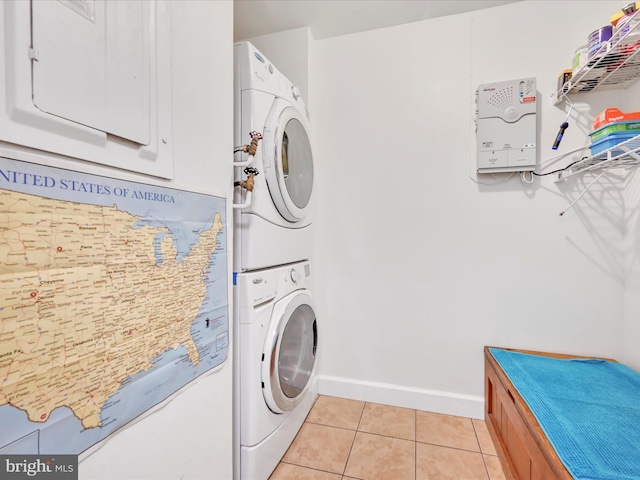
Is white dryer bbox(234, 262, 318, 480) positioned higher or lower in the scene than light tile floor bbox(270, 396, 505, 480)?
higher

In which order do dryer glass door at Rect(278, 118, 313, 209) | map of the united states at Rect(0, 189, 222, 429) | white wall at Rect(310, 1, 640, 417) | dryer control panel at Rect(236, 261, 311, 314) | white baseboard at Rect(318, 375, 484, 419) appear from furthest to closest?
white baseboard at Rect(318, 375, 484, 419), white wall at Rect(310, 1, 640, 417), dryer glass door at Rect(278, 118, 313, 209), dryer control panel at Rect(236, 261, 311, 314), map of the united states at Rect(0, 189, 222, 429)

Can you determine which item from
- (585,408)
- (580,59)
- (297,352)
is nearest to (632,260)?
(585,408)

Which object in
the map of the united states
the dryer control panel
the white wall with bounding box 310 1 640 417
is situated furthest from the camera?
the white wall with bounding box 310 1 640 417

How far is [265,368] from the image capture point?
1.22 meters

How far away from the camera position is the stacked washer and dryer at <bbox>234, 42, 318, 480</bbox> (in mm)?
1188

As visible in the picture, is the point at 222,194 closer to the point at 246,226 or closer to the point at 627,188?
Result: the point at 246,226

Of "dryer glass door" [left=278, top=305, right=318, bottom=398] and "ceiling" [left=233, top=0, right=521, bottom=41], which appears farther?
"ceiling" [left=233, top=0, right=521, bottom=41]

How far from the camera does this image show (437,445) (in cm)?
156

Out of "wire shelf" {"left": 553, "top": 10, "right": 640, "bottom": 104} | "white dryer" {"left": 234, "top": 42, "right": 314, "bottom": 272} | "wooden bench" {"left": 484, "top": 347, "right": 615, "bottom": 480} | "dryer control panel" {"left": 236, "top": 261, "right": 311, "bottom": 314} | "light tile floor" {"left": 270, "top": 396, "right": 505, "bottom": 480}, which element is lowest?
"light tile floor" {"left": 270, "top": 396, "right": 505, "bottom": 480}

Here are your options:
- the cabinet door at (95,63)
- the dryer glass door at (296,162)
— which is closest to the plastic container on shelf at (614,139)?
the dryer glass door at (296,162)

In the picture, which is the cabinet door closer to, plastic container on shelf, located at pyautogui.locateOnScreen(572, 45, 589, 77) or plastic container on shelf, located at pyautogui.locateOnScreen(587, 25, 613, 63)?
plastic container on shelf, located at pyautogui.locateOnScreen(587, 25, 613, 63)

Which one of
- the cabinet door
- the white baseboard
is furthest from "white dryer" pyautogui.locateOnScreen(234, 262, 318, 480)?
the cabinet door

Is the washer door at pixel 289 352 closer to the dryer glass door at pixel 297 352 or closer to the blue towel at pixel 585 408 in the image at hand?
the dryer glass door at pixel 297 352

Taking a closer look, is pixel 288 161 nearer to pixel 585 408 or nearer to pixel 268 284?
pixel 268 284
